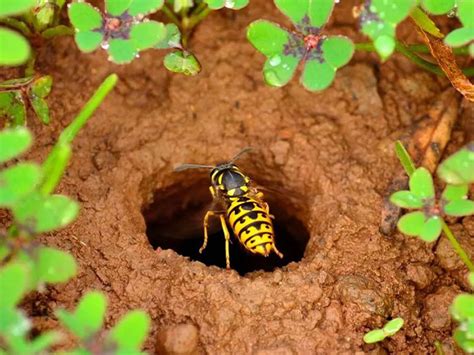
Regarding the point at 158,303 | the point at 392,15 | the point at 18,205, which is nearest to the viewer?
the point at 18,205

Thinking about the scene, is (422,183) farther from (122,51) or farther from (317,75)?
(122,51)

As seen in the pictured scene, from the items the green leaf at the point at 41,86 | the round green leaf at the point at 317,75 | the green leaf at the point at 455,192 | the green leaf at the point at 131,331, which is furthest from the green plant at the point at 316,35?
the green leaf at the point at 131,331

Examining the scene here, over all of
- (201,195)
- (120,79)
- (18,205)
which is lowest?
(201,195)

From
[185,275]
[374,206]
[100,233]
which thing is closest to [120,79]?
[100,233]

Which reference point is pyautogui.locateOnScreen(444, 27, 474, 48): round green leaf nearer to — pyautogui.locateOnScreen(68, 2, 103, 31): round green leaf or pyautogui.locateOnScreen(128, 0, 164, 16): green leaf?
pyautogui.locateOnScreen(128, 0, 164, 16): green leaf

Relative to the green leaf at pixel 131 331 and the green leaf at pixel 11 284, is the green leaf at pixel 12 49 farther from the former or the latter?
the green leaf at pixel 131 331

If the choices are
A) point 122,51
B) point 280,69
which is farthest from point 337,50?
point 122,51

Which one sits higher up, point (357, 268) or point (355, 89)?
point (355, 89)

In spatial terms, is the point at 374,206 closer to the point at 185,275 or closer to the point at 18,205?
the point at 185,275
